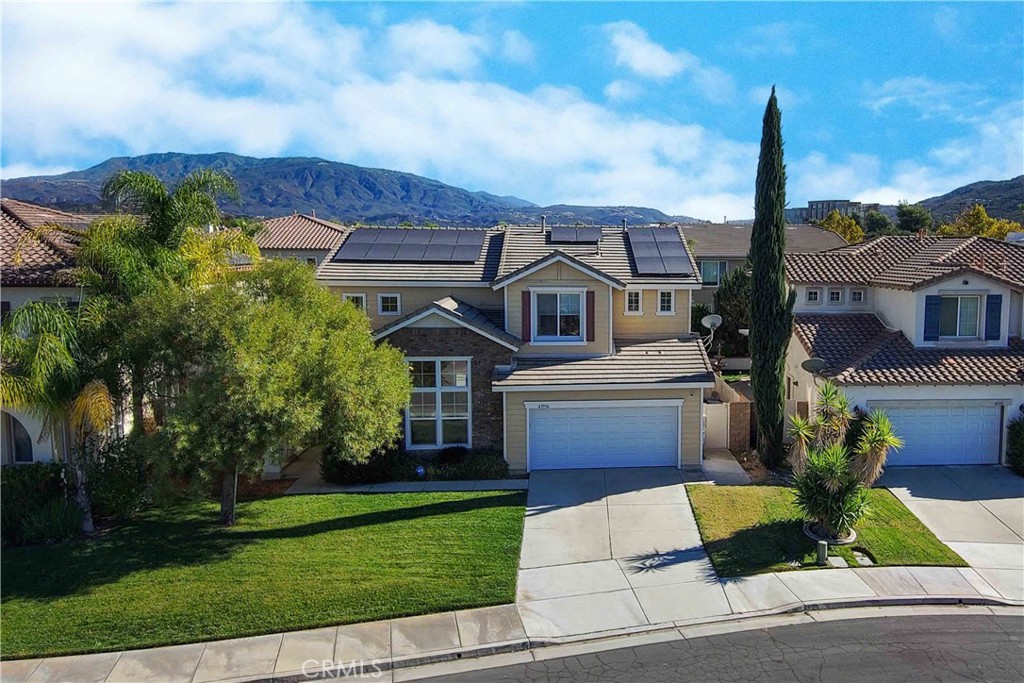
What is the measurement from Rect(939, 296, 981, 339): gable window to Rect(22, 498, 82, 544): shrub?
23183 mm

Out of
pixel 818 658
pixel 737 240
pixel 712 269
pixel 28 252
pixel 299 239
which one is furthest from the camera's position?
pixel 299 239

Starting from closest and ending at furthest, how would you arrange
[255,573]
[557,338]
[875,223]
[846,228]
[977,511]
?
[255,573], [977,511], [557,338], [846,228], [875,223]

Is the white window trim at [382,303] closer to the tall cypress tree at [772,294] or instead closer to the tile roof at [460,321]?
the tile roof at [460,321]

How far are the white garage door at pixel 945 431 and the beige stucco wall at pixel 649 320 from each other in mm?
5912

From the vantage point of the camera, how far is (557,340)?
20.6m

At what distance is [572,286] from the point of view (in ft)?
67.2

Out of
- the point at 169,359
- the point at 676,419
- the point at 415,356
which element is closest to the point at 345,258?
A: the point at 415,356

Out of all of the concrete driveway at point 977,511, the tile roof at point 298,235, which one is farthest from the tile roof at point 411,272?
the tile roof at point 298,235

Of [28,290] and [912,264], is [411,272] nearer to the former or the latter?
[28,290]

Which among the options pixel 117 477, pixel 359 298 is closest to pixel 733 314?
pixel 359 298

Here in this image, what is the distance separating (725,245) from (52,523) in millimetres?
37740

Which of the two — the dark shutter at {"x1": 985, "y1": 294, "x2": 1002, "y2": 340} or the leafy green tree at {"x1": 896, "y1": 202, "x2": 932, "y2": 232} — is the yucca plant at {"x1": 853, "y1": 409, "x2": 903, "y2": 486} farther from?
the leafy green tree at {"x1": 896, "y1": 202, "x2": 932, "y2": 232}

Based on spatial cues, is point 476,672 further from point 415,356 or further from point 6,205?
point 6,205

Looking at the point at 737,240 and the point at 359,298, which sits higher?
the point at 737,240
